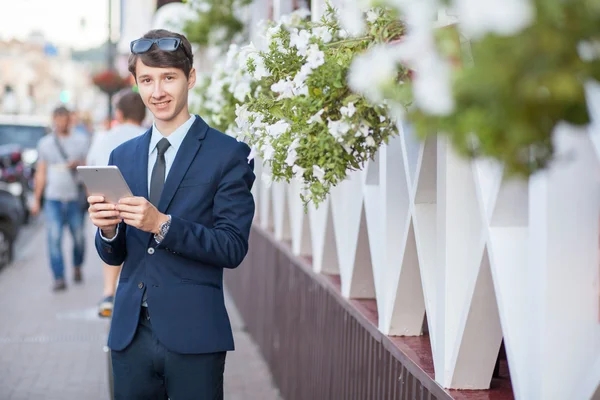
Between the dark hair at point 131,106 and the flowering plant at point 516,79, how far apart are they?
591cm

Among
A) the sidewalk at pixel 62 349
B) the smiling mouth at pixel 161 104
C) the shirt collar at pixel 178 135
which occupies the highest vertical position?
the smiling mouth at pixel 161 104

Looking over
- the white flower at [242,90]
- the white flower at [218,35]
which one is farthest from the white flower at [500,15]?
the white flower at [218,35]

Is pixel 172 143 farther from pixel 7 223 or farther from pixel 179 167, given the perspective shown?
pixel 7 223

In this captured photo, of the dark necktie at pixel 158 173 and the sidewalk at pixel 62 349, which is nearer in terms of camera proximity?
the dark necktie at pixel 158 173

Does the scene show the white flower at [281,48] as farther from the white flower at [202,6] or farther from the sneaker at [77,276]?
the sneaker at [77,276]

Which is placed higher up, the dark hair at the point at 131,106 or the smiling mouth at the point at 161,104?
the dark hair at the point at 131,106

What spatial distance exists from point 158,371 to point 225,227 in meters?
0.52

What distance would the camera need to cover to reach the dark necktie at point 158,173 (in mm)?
3213

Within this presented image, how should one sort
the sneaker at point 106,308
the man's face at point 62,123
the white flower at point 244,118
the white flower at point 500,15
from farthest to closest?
the man's face at point 62,123 < the sneaker at point 106,308 < the white flower at point 244,118 < the white flower at point 500,15

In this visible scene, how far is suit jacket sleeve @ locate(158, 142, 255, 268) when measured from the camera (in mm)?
3027

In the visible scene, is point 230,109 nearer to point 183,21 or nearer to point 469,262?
point 469,262

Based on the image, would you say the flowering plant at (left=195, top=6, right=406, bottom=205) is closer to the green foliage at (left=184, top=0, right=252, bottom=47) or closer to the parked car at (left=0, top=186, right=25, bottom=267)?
the green foliage at (left=184, top=0, right=252, bottom=47)

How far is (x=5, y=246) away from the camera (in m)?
12.9

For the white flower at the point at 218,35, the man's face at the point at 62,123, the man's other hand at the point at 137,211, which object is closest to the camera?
the man's other hand at the point at 137,211
